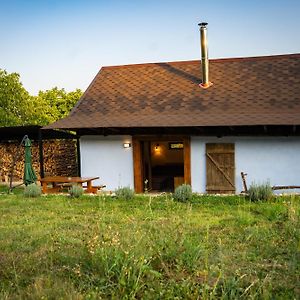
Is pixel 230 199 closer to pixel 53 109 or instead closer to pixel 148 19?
pixel 148 19

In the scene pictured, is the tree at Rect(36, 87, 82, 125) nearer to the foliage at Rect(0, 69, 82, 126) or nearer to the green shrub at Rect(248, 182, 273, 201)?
the foliage at Rect(0, 69, 82, 126)

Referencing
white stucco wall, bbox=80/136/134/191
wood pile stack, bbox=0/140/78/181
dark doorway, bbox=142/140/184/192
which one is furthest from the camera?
wood pile stack, bbox=0/140/78/181

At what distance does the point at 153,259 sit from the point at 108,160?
10304 millimetres

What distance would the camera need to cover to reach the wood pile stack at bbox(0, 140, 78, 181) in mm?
18578

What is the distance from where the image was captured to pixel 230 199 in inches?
400

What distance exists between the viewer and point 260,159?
13.1 meters

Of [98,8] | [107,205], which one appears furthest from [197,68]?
[107,205]

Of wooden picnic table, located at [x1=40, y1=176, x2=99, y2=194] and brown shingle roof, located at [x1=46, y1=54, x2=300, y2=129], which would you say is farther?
brown shingle roof, located at [x1=46, y1=54, x2=300, y2=129]

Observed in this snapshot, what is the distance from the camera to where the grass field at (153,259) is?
3898 millimetres

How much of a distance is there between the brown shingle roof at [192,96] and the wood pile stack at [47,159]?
153 inches

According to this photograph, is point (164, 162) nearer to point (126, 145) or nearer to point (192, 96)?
point (192, 96)

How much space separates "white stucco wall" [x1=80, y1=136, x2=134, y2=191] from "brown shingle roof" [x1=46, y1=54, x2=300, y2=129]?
79 centimetres

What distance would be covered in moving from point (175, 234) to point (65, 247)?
162 centimetres

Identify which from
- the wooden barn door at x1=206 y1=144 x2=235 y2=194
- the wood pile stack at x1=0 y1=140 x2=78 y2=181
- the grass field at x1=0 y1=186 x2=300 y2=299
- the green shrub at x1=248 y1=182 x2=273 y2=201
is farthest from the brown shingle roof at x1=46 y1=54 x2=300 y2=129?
the grass field at x1=0 y1=186 x2=300 y2=299
